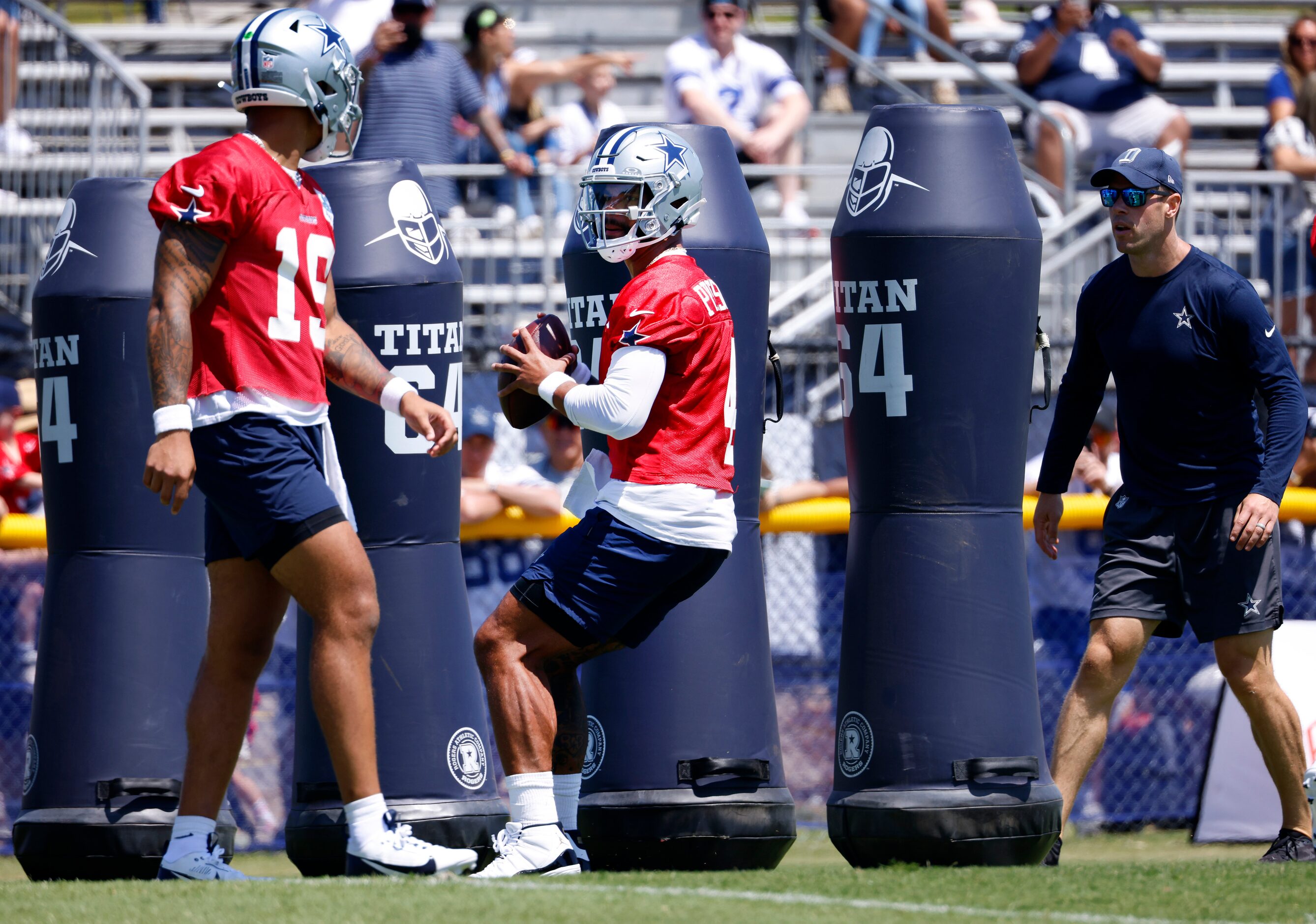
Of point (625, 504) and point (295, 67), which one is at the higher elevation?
point (295, 67)

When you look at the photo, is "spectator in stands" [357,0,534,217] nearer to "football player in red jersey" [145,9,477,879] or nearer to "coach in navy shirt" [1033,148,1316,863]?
"coach in navy shirt" [1033,148,1316,863]

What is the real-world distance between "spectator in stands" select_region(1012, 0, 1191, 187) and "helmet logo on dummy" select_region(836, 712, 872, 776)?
23.1 feet

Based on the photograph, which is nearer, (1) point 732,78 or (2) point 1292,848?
(2) point 1292,848

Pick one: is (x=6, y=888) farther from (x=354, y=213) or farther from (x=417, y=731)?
(x=354, y=213)

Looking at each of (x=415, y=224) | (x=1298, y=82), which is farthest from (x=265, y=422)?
(x=1298, y=82)

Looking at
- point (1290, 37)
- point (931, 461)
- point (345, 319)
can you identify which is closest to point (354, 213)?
point (345, 319)

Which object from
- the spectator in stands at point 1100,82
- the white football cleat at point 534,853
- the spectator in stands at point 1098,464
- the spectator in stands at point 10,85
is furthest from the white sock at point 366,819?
the spectator in stands at point 1100,82

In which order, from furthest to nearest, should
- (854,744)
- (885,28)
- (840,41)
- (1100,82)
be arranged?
(885,28)
(840,41)
(1100,82)
(854,744)

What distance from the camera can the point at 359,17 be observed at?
10.7m

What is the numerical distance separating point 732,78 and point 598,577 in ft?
22.0

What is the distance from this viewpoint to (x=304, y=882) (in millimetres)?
4098

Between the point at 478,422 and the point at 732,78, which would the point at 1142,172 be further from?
the point at 732,78

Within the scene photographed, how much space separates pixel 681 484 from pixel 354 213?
4.82ft

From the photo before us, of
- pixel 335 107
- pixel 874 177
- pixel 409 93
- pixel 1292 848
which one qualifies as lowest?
pixel 1292 848
